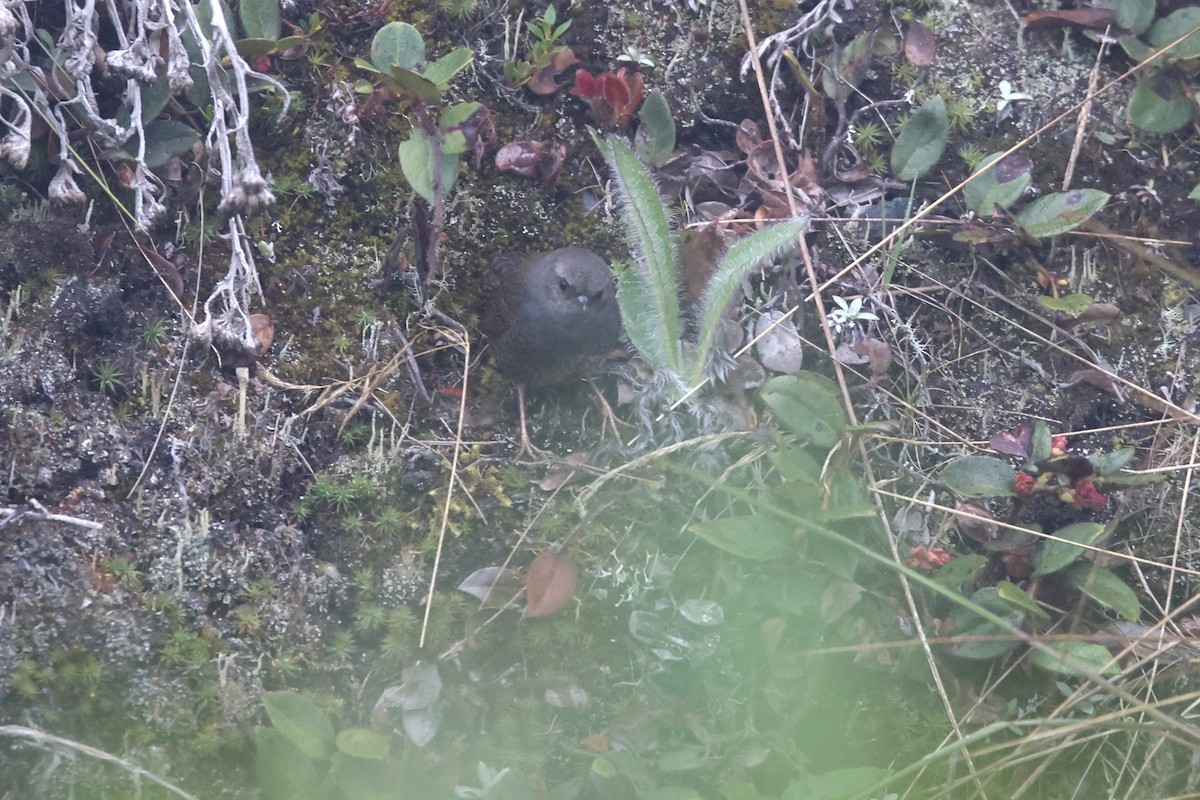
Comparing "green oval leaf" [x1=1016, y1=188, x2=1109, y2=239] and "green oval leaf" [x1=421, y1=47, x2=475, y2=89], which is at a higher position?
"green oval leaf" [x1=421, y1=47, x2=475, y2=89]

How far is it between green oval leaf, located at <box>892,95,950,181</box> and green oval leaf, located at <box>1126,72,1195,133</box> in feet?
2.44

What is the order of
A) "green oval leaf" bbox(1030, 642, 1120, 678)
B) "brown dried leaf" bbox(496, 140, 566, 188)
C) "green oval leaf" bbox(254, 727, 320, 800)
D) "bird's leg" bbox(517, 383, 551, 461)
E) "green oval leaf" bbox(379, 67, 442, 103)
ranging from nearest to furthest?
"green oval leaf" bbox(254, 727, 320, 800) → "green oval leaf" bbox(1030, 642, 1120, 678) → "green oval leaf" bbox(379, 67, 442, 103) → "bird's leg" bbox(517, 383, 551, 461) → "brown dried leaf" bbox(496, 140, 566, 188)

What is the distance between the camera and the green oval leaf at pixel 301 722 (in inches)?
98.2

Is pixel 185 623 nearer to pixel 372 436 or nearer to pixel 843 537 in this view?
pixel 372 436

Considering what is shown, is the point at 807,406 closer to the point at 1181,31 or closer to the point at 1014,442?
the point at 1014,442

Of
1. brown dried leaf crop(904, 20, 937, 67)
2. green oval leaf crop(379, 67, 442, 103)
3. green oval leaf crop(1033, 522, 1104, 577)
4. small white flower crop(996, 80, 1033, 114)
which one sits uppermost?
green oval leaf crop(379, 67, 442, 103)

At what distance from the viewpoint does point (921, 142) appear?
339cm

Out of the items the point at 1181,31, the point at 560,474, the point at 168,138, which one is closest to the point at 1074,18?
the point at 1181,31

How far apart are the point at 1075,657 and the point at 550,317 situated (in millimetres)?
1943

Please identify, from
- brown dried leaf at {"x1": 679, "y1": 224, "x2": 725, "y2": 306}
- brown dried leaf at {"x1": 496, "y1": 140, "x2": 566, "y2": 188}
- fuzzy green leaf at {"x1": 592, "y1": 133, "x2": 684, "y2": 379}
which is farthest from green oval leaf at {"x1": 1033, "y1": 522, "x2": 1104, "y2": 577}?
brown dried leaf at {"x1": 496, "y1": 140, "x2": 566, "y2": 188}

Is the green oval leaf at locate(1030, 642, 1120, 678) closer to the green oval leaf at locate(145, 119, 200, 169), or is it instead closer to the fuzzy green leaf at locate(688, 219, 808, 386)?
the fuzzy green leaf at locate(688, 219, 808, 386)

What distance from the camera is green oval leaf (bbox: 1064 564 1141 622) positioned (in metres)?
2.83

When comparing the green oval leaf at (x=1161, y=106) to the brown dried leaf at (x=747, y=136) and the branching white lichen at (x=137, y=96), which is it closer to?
the brown dried leaf at (x=747, y=136)

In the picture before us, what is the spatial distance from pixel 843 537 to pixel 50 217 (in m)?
2.68
